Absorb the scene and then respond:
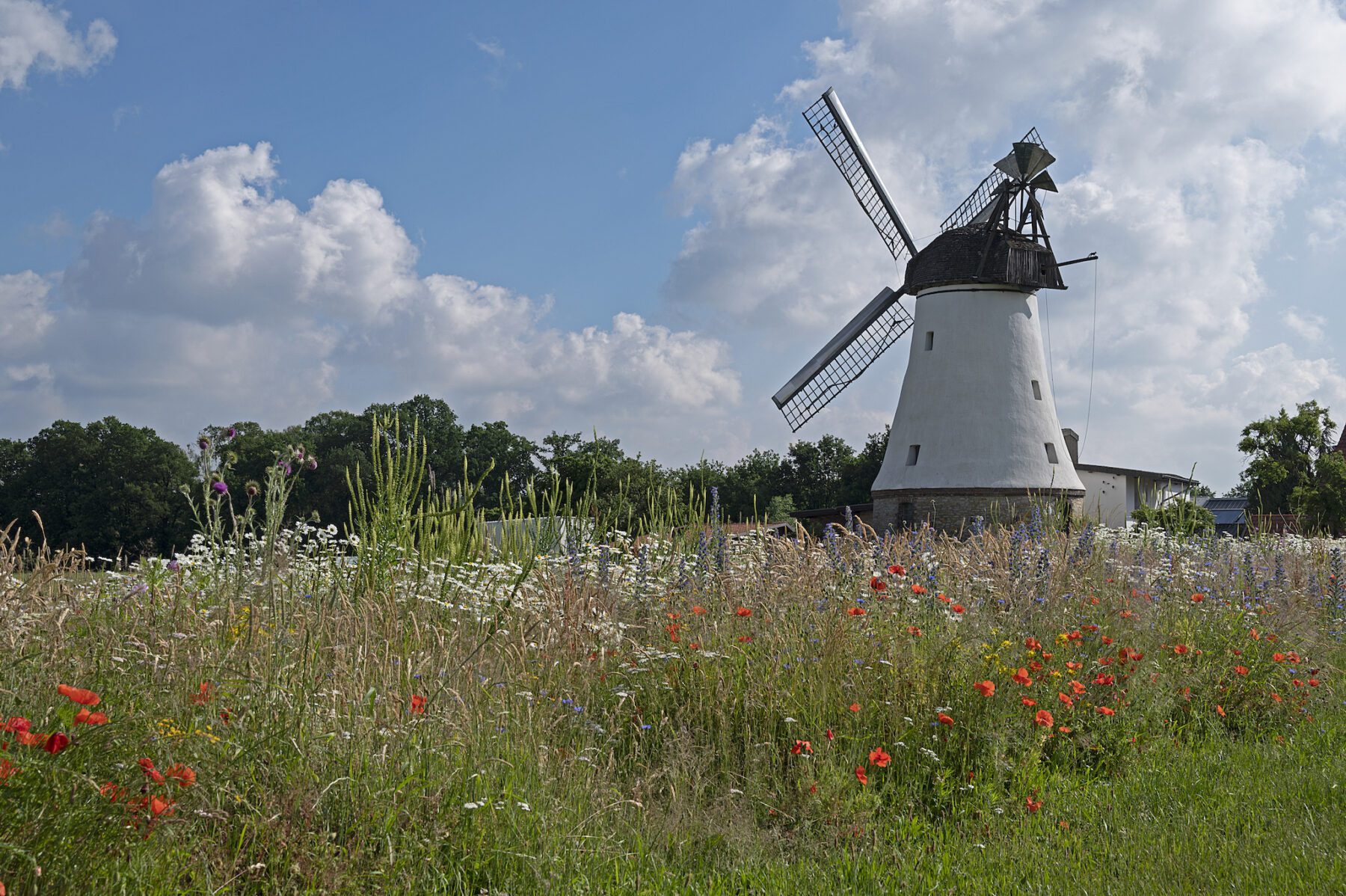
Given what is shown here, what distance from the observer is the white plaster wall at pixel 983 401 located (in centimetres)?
2338

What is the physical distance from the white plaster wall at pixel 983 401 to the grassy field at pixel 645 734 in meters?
16.1

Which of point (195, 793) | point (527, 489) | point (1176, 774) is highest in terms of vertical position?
point (527, 489)

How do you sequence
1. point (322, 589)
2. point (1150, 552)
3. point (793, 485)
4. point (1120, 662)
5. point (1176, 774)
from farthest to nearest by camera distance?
1. point (793, 485)
2. point (1150, 552)
3. point (322, 589)
4. point (1120, 662)
5. point (1176, 774)

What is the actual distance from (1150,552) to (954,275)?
14111 millimetres

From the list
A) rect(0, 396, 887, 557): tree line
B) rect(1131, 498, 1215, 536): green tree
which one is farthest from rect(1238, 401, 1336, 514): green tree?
rect(1131, 498, 1215, 536): green tree

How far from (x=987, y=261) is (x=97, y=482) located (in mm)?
43804

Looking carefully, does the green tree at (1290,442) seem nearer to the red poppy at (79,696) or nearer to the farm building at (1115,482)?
the farm building at (1115,482)

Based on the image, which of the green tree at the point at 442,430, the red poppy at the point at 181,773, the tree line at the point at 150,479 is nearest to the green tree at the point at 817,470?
the tree line at the point at 150,479

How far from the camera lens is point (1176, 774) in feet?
17.0

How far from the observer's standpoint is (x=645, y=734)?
4695 millimetres

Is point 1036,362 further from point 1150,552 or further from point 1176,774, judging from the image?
point 1176,774

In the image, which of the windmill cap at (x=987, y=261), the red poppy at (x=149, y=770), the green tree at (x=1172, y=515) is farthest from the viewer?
the windmill cap at (x=987, y=261)

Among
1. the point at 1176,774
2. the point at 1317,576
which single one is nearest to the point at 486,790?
the point at 1176,774

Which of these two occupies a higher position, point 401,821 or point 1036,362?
A: point 1036,362
